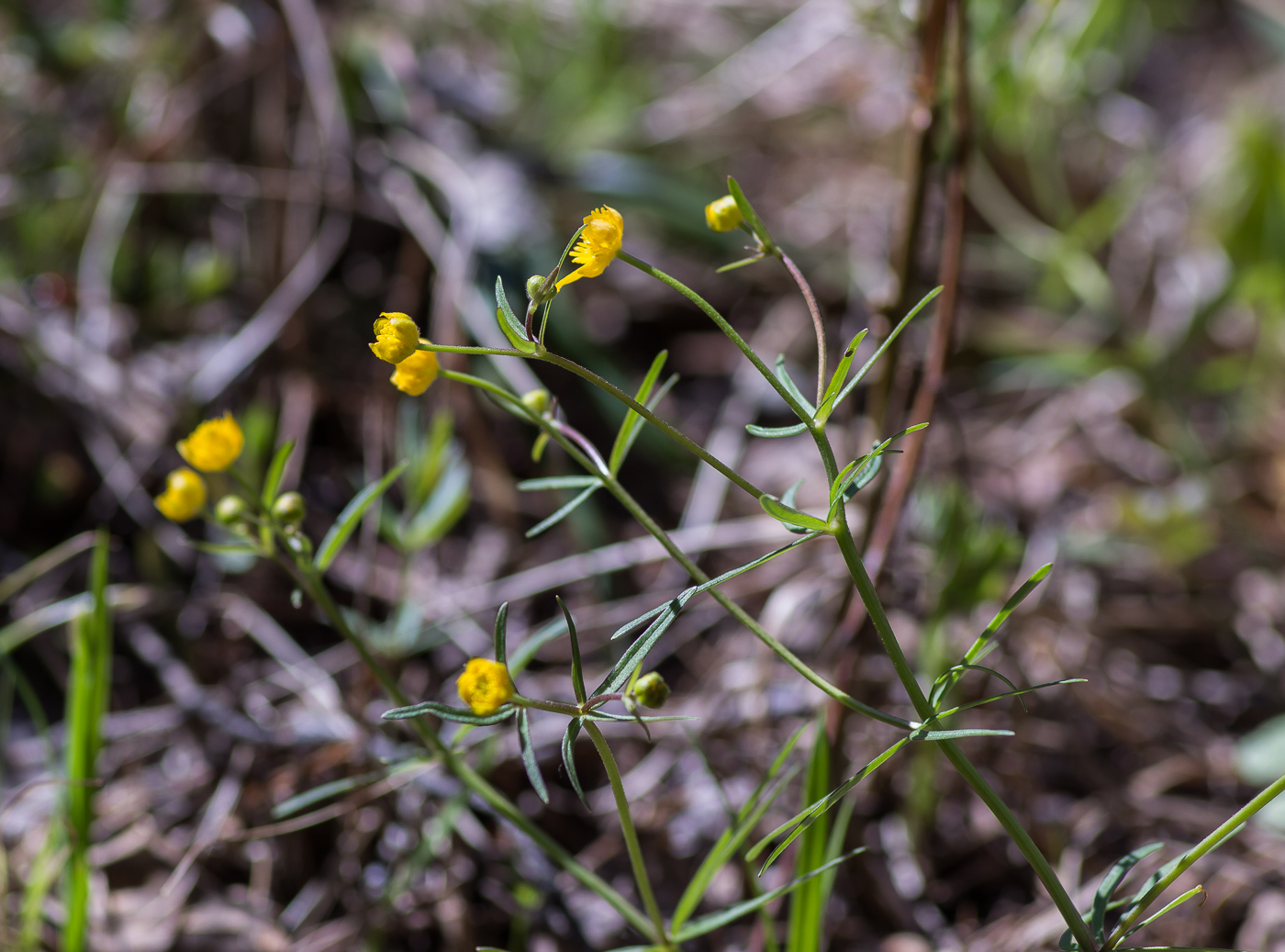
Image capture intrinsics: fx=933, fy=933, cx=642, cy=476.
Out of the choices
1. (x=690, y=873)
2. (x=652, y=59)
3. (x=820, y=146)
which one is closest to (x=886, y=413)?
(x=690, y=873)

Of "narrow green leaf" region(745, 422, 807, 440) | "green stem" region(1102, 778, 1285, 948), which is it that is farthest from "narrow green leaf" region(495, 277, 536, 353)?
"green stem" region(1102, 778, 1285, 948)

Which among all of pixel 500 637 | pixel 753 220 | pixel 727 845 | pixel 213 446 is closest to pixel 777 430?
pixel 753 220

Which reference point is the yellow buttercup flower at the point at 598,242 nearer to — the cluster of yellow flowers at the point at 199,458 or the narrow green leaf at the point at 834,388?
the narrow green leaf at the point at 834,388

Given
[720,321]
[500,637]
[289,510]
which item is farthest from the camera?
[289,510]

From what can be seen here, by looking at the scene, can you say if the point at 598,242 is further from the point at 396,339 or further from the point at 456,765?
the point at 456,765

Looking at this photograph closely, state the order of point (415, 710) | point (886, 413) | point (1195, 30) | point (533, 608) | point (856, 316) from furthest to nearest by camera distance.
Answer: point (1195, 30) → point (856, 316) → point (533, 608) → point (886, 413) → point (415, 710)

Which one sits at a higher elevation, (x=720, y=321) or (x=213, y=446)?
(x=720, y=321)

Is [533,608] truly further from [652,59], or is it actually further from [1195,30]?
[1195,30]
